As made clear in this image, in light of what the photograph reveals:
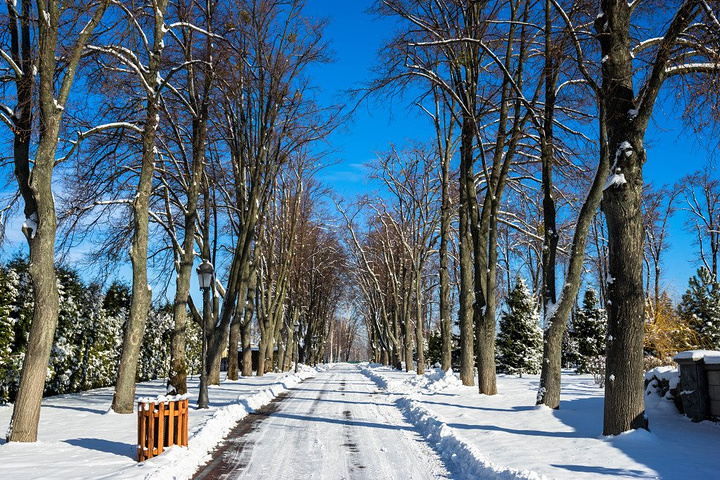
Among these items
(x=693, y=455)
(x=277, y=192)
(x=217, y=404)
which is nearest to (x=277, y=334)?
(x=277, y=192)

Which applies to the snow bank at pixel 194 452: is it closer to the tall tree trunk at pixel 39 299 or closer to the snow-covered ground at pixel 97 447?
the snow-covered ground at pixel 97 447

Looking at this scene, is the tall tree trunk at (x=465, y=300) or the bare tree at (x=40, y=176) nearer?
the bare tree at (x=40, y=176)

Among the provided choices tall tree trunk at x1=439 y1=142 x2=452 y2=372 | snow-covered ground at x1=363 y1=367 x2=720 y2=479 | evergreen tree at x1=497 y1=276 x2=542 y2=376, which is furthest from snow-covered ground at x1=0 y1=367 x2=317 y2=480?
evergreen tree at x1=497 y1=276 x2=542 y2=376

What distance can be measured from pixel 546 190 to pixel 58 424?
11.6m

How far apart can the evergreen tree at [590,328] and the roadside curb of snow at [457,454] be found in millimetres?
24078

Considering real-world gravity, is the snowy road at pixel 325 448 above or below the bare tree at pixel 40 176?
below

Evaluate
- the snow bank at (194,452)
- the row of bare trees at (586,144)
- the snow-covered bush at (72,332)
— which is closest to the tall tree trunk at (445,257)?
the row of bare trees at (586,144)

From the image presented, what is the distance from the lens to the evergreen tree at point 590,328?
32.9 m

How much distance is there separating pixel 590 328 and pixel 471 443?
91.6 ft

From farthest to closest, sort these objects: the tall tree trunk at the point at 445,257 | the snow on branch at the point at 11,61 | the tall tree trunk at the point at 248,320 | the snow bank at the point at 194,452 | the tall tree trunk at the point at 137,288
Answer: the tall tree trunk at the point at 248,320 < the tall tree trunk at the point at 445,257 < the tall tree trunk at the point at 137,288 < the snow on branch at the point at 11,61 < the snow bank at the point at 194,452

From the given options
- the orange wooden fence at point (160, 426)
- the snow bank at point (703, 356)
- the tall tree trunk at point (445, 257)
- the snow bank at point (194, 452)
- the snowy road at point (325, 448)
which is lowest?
the snowy road at point (325, 448)

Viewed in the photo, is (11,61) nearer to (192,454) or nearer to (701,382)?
(192,454)

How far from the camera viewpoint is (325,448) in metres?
8.83

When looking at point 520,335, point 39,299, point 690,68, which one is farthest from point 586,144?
point 520,335
